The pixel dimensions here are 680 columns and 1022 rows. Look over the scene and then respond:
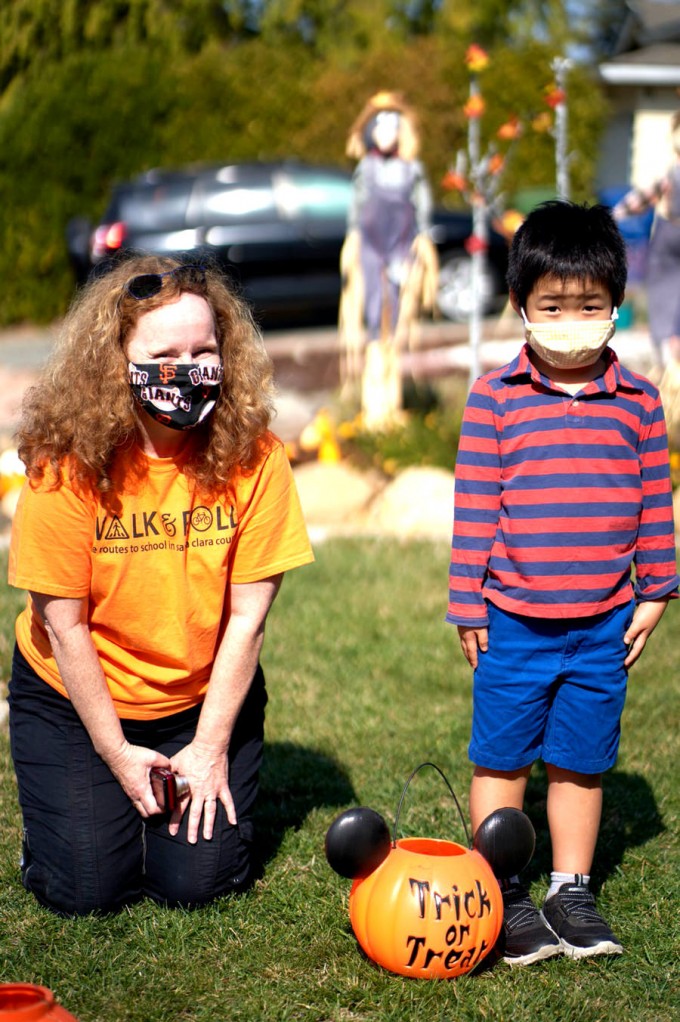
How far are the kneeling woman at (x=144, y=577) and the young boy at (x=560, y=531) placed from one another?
54 centimetres

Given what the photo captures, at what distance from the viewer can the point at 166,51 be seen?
16250 millimetres

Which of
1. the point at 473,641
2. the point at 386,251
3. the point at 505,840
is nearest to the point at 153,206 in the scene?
the point at 386,251

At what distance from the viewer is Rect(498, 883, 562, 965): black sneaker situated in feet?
9.06

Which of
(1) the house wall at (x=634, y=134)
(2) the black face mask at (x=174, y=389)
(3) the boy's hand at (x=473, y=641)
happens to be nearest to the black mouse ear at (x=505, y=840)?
(3) the boy's hand at (x=473, y=641)

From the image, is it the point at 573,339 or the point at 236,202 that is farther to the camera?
the point at 236,202

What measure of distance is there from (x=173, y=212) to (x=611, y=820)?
1001cm

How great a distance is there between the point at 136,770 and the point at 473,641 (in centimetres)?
87

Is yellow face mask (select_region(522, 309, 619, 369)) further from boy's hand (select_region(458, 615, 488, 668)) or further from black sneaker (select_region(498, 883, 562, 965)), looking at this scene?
black sneaker (select_region(498, 883, 562, 965))

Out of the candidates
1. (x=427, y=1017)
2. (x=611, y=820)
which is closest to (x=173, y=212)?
(x=611, y=820)

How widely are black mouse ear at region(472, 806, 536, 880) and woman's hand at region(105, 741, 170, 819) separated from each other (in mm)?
809


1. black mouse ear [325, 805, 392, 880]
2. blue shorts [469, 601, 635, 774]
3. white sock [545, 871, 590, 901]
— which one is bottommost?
white sock [545, 871, 590, 901]

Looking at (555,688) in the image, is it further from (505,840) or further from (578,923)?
(578,923)

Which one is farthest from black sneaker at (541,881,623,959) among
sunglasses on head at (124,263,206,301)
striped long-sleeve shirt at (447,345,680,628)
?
sunglasses on head at (124,263,206,301)

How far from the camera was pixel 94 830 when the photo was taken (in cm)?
300
